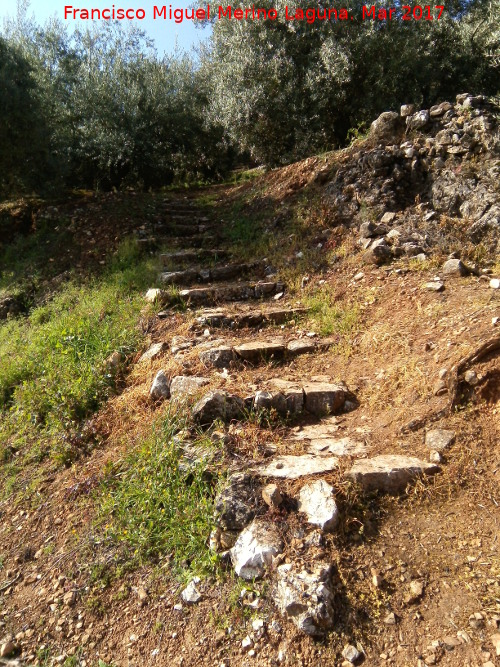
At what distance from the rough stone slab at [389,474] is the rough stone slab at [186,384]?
1.42 metres

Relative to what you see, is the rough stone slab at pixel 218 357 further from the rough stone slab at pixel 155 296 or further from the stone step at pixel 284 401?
the rough stone slab at pixel 155 296

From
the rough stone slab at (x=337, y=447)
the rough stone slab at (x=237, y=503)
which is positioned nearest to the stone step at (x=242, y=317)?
the rough stone slab at (x=337, y=447)

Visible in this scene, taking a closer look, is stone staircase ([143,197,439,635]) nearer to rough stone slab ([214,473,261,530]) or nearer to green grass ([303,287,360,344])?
rough stone slab ([214,473,261,530])

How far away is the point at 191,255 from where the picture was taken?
709 cm

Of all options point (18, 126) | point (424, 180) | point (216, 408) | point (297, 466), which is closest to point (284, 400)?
point (216, 408)

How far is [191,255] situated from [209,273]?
0.79m

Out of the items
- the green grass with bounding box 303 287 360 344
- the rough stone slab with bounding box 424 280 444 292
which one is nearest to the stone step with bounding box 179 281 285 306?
the green grass with bounding box 303 287 360 344

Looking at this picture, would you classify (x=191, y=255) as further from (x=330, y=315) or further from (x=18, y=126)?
(x=18, y=126)

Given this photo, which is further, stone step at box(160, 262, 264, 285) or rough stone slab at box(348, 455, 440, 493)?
stone step at box(160, 262, 264, 285)

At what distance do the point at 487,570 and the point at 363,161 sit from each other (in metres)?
5.86

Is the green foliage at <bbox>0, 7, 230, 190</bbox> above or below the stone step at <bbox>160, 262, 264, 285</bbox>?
above

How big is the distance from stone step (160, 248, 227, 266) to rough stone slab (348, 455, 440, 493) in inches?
183

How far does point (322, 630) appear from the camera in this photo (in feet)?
7.59

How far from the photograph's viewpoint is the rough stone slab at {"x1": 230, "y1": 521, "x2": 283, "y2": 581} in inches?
102
